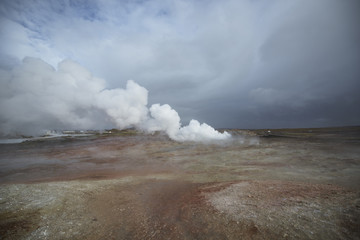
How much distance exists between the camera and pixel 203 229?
17.4 feet

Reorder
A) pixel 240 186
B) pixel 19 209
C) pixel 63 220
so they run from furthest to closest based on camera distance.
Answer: pixel 240 186 < pixel 19 209 < pixel 63 220

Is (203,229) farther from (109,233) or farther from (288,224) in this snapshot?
(109,233)

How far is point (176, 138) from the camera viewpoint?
131ft

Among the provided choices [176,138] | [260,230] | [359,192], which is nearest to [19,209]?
[260,230]

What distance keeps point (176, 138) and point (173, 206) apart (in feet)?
108

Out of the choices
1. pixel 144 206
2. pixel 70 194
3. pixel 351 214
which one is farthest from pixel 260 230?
pixel 70 194

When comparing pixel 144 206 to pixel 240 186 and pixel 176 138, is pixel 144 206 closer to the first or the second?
pixel 240 186

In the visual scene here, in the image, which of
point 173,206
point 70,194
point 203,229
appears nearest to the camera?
point 203,229

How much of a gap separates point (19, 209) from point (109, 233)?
14.3 feet

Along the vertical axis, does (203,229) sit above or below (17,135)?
below

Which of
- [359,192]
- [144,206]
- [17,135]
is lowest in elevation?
[144,206]

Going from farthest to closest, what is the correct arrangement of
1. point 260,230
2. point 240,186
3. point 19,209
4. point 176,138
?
1. point 176,138
2. point 240,186
3. point 19,209
4. point 260,230

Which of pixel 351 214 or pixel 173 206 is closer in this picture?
pixel 351 214

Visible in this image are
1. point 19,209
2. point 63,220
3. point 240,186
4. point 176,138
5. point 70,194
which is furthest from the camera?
point 176,138
